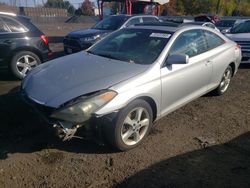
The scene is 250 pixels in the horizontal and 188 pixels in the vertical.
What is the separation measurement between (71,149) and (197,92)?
241 centimetres

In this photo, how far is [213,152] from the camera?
401 cm

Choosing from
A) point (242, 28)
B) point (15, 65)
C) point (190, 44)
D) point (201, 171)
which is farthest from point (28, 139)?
point (242, 28)

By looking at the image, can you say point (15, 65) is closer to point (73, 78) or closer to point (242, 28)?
point (73, 78)

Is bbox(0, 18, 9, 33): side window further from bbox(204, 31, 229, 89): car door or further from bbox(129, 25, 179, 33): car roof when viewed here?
bbox(204, 31, 229, 89): car door

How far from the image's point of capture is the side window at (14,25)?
22.8ft

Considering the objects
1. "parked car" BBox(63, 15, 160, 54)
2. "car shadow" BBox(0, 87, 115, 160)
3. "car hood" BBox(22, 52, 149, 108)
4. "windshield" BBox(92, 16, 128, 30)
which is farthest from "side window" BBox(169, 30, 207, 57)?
"windshield" BBox(92, 16, 128, 30)

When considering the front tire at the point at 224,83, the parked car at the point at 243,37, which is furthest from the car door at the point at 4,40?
the parked car at the point at 243,37

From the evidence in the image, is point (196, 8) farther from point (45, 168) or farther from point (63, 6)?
point (45, 168)

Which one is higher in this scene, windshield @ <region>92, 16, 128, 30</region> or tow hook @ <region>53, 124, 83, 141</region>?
windshield @ <region>92, 16, 128, 30</region>

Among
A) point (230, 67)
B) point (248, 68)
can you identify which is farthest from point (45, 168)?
point (248, 68)

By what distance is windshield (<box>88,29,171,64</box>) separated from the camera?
443cm

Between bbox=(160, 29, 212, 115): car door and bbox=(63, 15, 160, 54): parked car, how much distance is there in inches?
209

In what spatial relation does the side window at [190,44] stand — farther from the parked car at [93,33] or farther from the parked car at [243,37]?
the parked car at [93,33]

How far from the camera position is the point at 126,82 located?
3.77 metres
